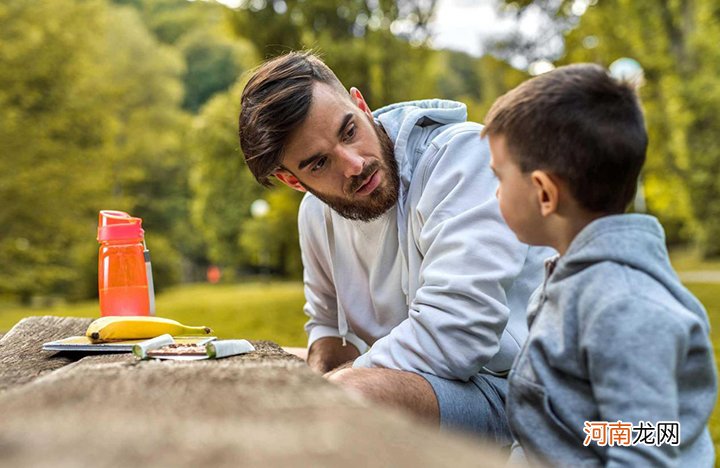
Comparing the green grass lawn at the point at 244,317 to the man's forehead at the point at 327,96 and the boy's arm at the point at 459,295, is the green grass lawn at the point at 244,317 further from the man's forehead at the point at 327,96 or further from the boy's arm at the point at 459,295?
the boy's arm at the point at 459,295

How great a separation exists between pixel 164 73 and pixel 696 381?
117ft

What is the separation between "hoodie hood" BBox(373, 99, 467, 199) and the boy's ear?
105 centimetres

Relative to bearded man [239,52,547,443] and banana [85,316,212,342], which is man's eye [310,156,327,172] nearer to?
bearded man [239,52,547,443]

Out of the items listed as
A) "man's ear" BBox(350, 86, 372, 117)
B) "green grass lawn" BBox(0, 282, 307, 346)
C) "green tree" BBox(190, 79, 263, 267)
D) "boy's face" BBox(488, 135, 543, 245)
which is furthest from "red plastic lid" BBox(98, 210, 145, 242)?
"green tree" BBox(190, 79, 263, 267)

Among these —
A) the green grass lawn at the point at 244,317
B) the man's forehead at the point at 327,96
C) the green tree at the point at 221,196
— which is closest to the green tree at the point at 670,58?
the green grass lawn at the point at 244,317

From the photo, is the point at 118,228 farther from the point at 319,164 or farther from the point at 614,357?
the point at 614,357

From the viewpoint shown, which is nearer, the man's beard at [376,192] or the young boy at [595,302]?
the young boy at [595,302]

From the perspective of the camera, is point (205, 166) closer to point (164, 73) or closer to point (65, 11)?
point (65, 11)

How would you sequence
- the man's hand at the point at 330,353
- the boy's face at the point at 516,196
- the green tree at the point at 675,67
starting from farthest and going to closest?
the green tree at the point at 675,67 → the man's hand at the point at 330,353 → the boy's face at the point at 516,196

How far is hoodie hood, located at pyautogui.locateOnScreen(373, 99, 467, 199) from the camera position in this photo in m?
2.71

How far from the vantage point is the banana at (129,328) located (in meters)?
2.16

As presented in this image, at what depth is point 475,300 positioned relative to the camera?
2176mm

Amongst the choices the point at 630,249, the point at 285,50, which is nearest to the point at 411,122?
the point at 630,249

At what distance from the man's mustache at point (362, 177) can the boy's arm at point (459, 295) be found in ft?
1.03
